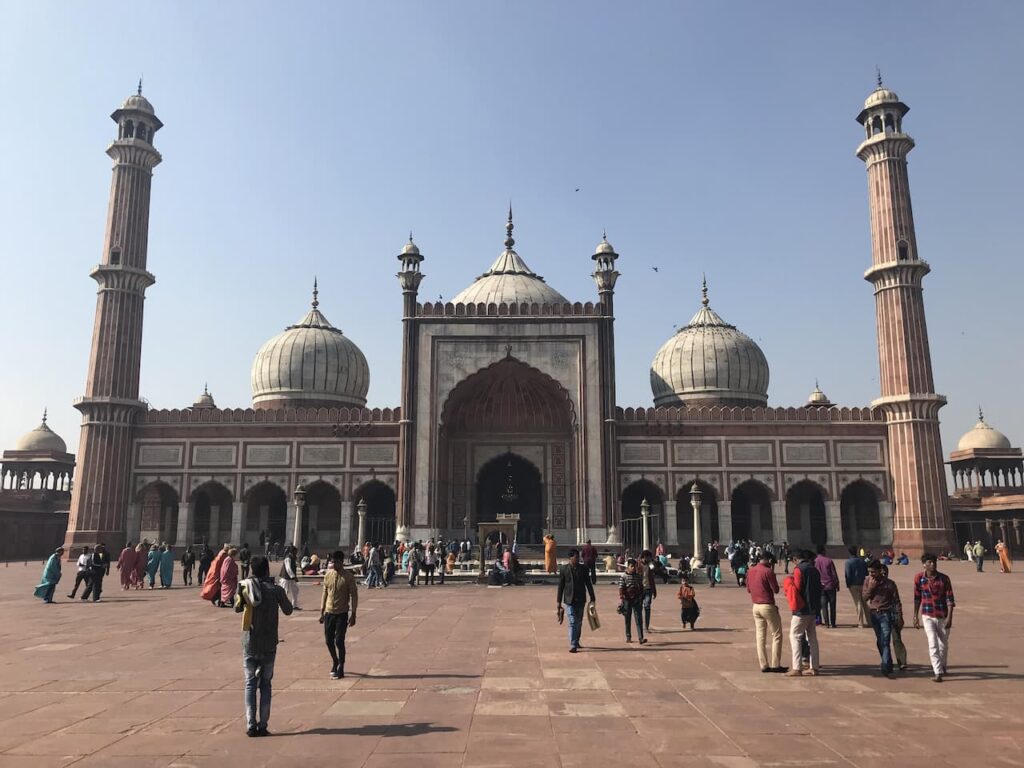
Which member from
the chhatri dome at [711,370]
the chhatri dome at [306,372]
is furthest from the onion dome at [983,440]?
the chhatri dome at [306,372]

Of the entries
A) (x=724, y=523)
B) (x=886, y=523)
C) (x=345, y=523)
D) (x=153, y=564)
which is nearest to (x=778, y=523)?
(x=724, y=523)

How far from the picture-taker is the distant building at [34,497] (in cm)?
3734

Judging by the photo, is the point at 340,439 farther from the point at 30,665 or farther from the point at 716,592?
the point at 30,665

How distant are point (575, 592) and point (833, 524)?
27.2 meters

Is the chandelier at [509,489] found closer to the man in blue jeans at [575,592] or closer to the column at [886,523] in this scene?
the column at [886,523]

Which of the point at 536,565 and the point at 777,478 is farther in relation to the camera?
the point at 777,478

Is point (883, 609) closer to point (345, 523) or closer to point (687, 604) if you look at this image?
point (687, 604)

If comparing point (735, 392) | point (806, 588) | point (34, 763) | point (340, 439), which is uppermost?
point (735, 392)

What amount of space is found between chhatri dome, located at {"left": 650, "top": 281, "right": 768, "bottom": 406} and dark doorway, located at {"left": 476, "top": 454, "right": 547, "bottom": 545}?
33.9 ft

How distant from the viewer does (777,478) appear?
3353cm

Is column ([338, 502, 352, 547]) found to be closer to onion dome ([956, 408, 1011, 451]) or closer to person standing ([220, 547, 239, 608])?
person standing ([220, 547, 239, 608])

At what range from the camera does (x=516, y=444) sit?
34250 mm

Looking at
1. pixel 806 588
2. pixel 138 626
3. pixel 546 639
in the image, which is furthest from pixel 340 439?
pixel 806 588

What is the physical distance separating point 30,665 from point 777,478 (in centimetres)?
3013
